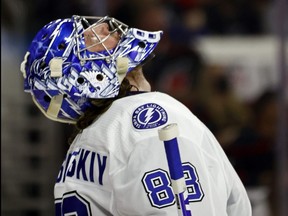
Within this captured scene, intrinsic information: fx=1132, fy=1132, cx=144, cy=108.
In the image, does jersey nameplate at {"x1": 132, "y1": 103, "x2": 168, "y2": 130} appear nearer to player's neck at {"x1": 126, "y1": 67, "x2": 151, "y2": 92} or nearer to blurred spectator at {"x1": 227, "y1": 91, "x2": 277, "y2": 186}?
player's neck at {"x1": 126, "y1": 67, "x2": 151, "y2": 92}

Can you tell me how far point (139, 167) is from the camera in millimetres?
3133

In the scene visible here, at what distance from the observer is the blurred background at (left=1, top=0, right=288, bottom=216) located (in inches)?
249

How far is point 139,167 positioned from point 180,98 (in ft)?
13.0

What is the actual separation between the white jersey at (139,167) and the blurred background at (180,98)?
2.63m

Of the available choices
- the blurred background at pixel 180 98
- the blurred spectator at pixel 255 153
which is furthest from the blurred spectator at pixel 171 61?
the blurred spectator at pixel 255 153

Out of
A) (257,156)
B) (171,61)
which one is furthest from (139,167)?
(171,61)

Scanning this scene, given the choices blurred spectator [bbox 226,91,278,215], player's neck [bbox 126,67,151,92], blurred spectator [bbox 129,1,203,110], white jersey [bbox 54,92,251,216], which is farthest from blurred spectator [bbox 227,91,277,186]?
white jersey [bbox 54,92,251,216]

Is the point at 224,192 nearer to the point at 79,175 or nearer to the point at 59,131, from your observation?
the point at 79,175

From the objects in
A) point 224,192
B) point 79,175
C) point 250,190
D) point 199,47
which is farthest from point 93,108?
point 199,47

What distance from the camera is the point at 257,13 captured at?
29.9 ft

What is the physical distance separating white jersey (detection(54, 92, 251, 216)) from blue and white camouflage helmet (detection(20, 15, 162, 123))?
0.27ft

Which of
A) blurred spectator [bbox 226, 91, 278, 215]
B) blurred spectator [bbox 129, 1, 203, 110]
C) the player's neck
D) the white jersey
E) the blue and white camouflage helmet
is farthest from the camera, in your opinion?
blurred spectator [bbox 129, 1, 203, 110]

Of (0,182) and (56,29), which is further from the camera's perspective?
(0,182)

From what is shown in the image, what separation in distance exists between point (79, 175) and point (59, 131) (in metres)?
3.27
